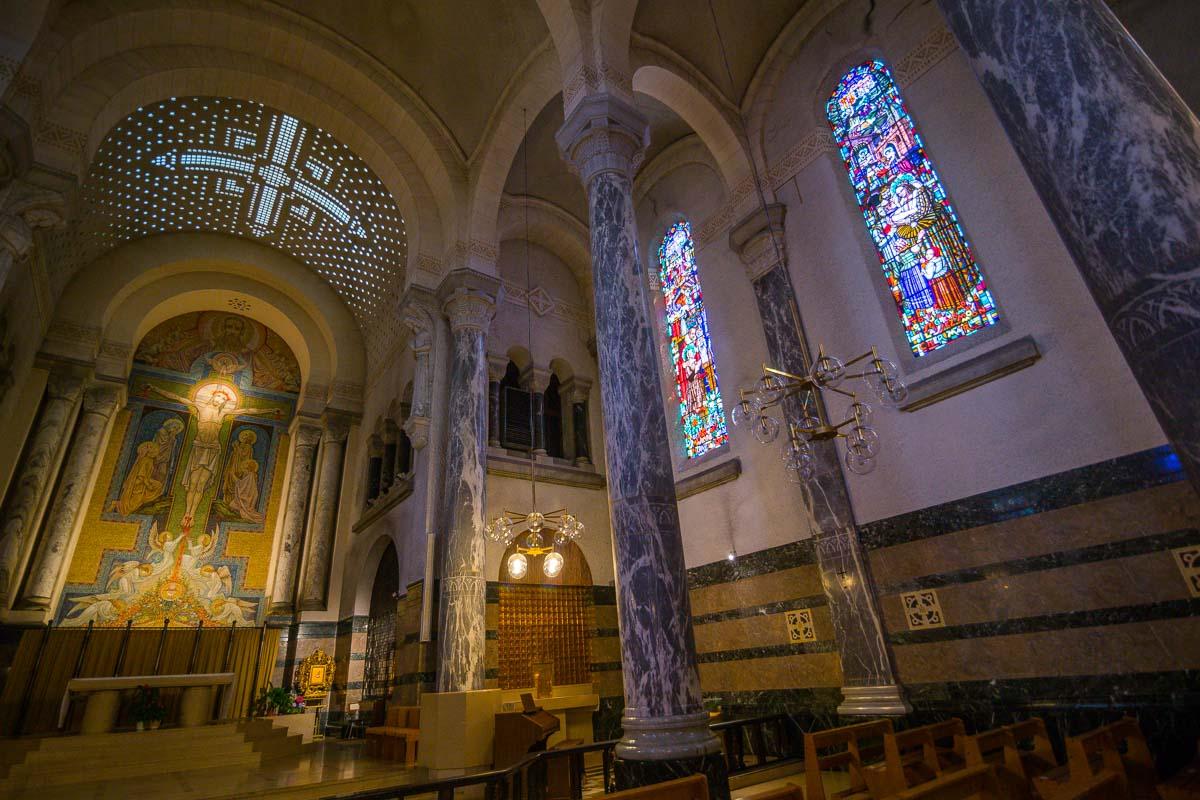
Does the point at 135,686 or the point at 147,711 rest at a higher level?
the point at 135,686

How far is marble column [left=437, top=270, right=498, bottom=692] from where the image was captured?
7047 millimetres

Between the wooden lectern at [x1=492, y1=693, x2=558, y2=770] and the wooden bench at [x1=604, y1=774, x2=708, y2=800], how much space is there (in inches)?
145

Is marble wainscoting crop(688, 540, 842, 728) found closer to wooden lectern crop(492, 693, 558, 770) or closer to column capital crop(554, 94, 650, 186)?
wooden lectern crop(492, 693, 558, 770)

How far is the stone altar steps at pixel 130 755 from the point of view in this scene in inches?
246

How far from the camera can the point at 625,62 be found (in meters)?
6.18

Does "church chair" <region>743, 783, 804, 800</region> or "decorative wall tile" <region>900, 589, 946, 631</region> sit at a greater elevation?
"decorative wall tile" <region>900, 589, 946, 631</region>

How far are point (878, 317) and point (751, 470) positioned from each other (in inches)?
93.4

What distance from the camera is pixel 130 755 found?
717cm

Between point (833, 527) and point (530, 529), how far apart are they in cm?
379

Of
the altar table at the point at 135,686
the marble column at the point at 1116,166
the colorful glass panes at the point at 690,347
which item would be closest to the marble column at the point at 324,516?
the altar table at the point at 135,686

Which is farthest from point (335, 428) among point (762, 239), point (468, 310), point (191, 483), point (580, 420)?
point (762, 239)

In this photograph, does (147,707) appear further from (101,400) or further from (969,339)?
(969,339)

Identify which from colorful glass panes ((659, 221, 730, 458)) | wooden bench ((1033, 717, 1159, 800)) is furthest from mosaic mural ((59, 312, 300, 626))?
wooden bench ((1033, 717, 1159, 800))

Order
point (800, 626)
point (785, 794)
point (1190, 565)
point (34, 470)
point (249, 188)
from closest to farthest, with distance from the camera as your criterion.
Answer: point (785, 794) → point (1190, 565) → point (800, 626) → point (34, 470) → point (249, 188)
